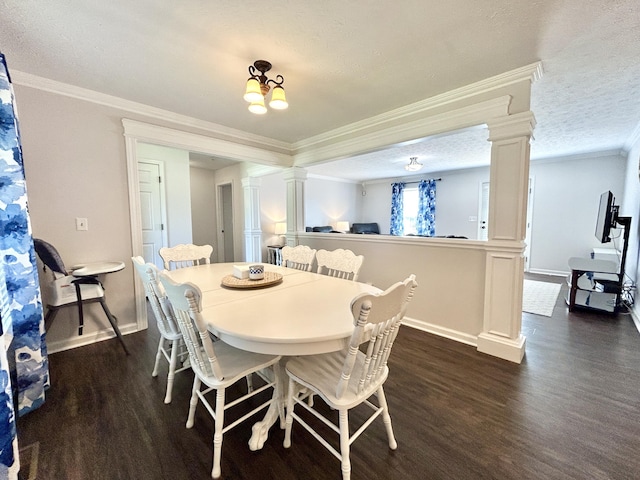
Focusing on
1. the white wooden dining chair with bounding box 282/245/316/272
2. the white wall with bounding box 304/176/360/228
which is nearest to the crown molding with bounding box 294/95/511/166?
the white wooden dining chair with bounding box 282/245/316/272

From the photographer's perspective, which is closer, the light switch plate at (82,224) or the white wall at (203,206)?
the light switch plate at (82,224)

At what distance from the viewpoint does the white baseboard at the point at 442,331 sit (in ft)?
8.38

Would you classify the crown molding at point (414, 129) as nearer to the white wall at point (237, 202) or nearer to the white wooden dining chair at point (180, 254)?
the white wooden dining chair at point (180, 254)

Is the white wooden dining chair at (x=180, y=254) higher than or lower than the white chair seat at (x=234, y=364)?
higher

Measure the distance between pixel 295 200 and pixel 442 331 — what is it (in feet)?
9.14

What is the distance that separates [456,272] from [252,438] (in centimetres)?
226

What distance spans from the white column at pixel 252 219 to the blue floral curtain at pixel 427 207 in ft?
14.2

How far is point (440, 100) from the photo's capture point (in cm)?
249

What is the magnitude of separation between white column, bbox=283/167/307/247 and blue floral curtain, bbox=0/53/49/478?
3.01 metres

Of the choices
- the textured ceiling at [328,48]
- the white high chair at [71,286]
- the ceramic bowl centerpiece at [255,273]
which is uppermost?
the textured ceiling at [328,48]

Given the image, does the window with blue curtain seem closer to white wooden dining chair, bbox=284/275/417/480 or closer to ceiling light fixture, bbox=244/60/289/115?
ceiling light fixture, bbox=244/60/289/115

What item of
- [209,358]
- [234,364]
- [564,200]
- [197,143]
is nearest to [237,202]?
[197,143]

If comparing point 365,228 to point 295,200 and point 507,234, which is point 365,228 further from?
point 507,234

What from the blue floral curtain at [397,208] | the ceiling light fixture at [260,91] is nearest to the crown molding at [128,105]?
the ceiling light fixture at [260,91]
